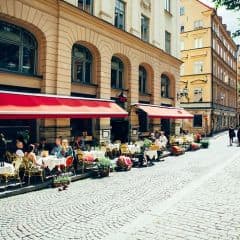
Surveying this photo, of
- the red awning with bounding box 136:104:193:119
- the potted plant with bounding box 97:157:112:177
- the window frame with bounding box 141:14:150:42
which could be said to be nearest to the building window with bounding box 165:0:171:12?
the window frame with bounding box 141:14:150:42

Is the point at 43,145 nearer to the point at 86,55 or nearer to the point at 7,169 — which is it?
the point at 7,169

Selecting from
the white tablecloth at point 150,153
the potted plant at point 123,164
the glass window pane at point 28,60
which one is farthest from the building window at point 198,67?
the potted plant at point 123,164

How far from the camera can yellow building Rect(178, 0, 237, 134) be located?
147 feet

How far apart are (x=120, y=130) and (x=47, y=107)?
9.79 meters

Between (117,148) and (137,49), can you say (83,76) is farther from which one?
(137,49)

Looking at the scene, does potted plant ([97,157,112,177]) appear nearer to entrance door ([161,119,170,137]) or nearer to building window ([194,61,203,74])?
entrance door ([161,119,170,137])

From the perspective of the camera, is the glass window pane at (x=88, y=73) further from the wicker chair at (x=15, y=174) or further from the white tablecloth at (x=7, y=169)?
the white tablecloth at (x=7, y=169)

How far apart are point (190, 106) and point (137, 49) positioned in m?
23.5

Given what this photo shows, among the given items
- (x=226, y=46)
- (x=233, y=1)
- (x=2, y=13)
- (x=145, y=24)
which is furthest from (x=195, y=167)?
(x=226, y=46)

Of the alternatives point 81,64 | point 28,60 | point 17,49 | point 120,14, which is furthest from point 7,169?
point 120,14

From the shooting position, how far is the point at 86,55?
20047 mm

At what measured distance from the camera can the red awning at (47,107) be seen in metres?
12.2

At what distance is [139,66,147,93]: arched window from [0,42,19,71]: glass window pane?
1247cm

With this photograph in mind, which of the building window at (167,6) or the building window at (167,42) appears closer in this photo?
the building window at (167,6)
